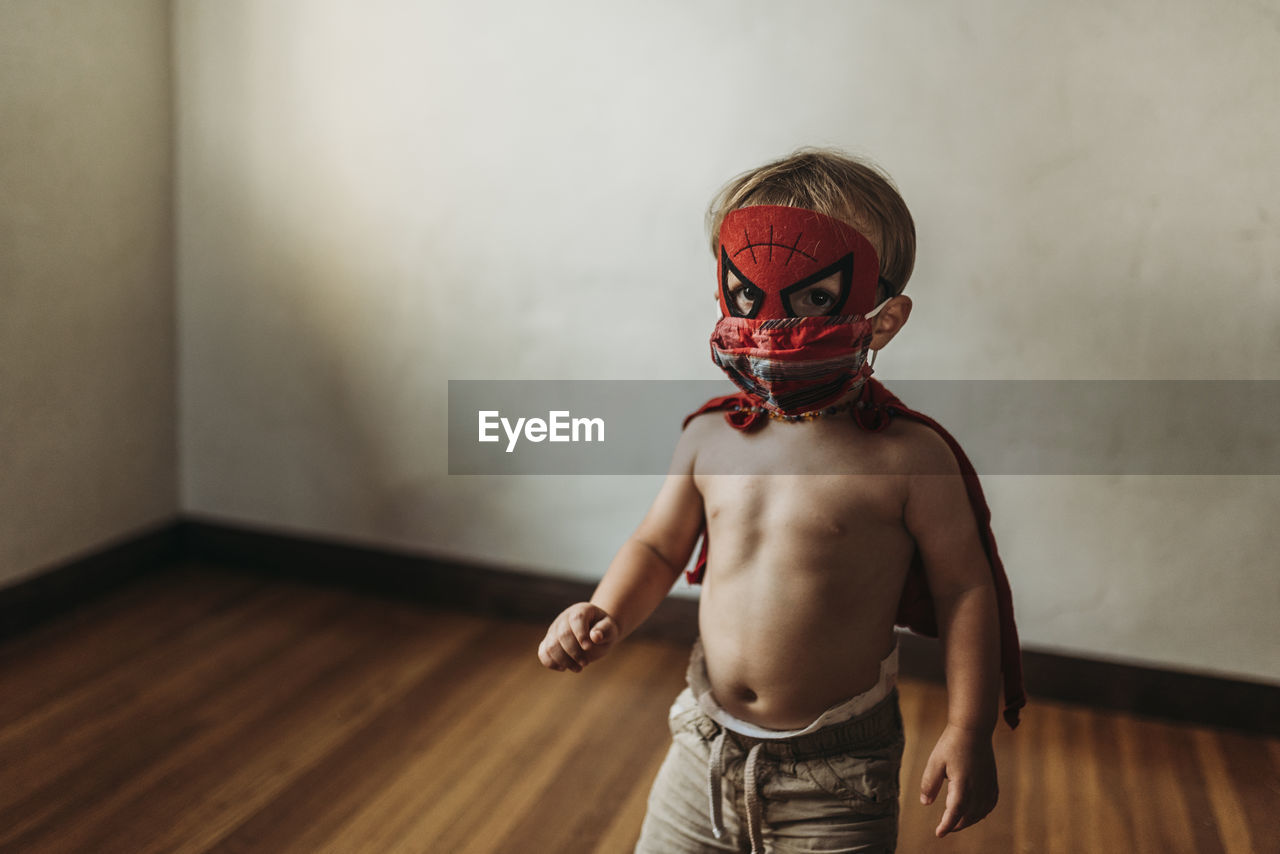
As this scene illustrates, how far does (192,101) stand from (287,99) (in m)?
0.23

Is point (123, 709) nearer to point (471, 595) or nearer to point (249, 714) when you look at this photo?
point (249, 714)

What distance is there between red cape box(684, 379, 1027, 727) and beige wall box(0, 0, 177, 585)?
1324 mm

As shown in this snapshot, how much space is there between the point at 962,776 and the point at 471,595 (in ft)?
3.85

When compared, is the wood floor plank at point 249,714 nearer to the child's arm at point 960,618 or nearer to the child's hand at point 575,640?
the child's hand at point 575,640

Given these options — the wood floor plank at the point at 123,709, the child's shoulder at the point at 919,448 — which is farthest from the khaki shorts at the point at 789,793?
the wood floor plank at the point at 123,709

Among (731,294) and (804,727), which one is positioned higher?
(731,294)

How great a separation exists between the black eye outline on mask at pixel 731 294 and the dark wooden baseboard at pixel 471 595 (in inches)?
35.7

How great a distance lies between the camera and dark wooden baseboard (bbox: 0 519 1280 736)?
4.78 feet

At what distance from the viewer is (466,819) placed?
1.23m

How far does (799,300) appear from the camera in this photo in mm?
830

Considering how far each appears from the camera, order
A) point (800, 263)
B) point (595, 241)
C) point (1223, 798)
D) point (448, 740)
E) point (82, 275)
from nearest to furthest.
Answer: point (800, 263), point (1223, 798), point (448, 740), point (595, 241), point (82, 275)

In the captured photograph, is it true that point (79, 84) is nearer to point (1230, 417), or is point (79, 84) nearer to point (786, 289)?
point (786, 289)

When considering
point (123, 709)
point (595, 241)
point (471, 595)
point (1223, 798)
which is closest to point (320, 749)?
point (123, 709)

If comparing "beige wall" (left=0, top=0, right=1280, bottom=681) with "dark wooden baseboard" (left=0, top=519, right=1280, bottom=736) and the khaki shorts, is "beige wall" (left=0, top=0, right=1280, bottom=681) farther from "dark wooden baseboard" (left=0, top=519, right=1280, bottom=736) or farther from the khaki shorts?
the khaki shorts
